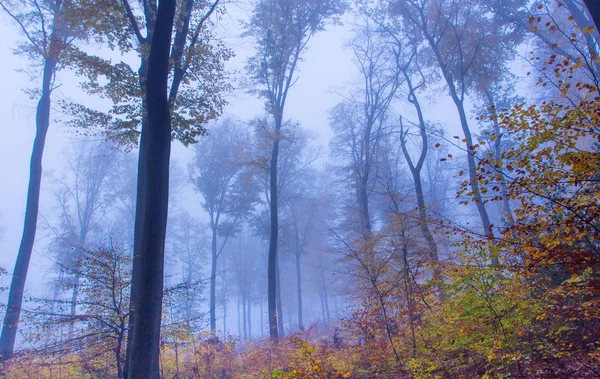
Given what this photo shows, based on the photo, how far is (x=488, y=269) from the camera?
484cm

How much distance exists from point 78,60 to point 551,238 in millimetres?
9077

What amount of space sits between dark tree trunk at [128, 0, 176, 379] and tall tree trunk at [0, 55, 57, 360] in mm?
6865

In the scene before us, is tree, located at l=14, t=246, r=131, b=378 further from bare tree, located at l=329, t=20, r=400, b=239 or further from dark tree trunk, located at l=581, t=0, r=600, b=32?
bare tree, located at l=329, t=20, r=400, b=239

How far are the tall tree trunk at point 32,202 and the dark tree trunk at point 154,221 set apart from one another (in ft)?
22.5

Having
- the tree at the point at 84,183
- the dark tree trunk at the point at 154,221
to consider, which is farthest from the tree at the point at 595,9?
the tree at the point at 84,183

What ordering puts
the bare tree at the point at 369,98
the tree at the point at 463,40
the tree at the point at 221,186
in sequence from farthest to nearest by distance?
the tree at the point at 221,186 → the bare tree at the point at 369,98 → the tree at the point at 463,40

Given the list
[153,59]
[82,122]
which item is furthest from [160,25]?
[82,122]

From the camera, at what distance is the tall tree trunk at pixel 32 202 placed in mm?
10477

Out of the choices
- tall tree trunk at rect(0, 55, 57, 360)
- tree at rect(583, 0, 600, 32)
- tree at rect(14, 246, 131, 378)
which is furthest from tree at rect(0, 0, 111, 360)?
tree at rect(583, 0, 600, 32)

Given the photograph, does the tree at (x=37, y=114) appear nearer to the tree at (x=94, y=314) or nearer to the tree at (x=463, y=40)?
the tree at (x=94, y=314)

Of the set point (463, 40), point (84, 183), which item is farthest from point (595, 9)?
point (84, 183)

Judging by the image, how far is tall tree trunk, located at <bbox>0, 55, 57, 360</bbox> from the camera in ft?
34.4

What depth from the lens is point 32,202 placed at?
11.8 meters

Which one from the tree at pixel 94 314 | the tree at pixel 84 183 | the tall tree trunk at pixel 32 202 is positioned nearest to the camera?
the tree at pixel 94 314
